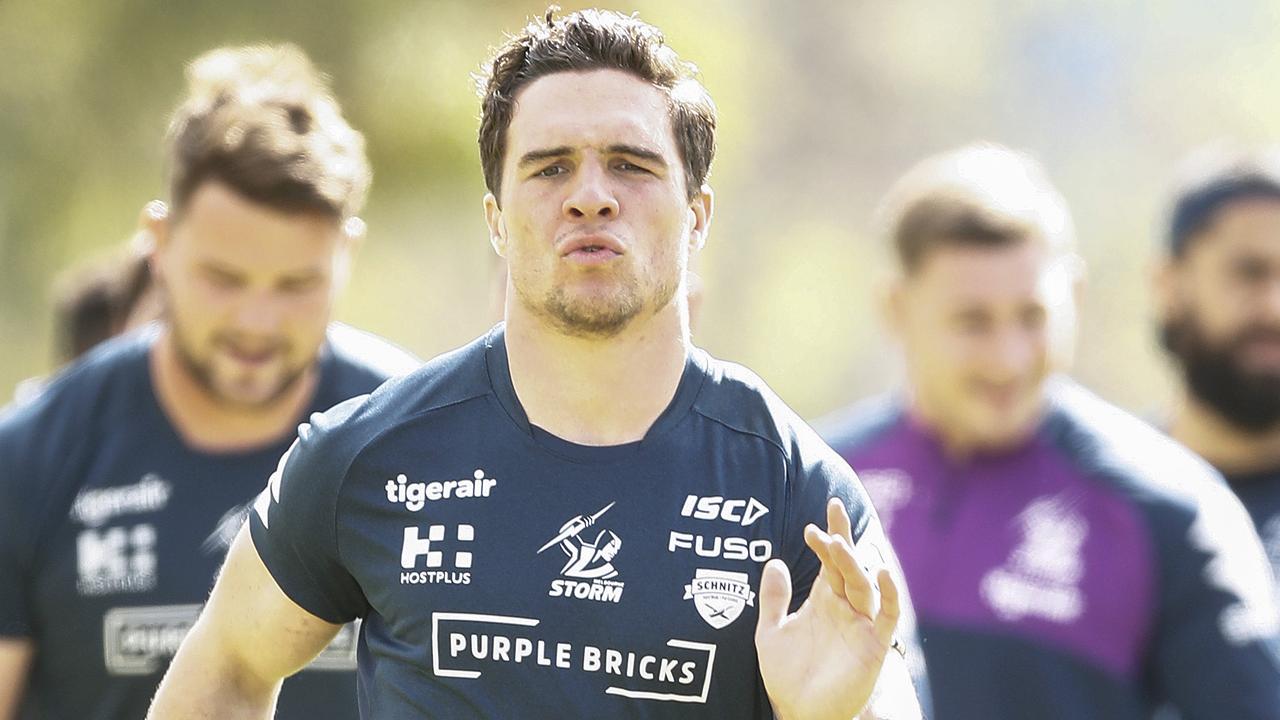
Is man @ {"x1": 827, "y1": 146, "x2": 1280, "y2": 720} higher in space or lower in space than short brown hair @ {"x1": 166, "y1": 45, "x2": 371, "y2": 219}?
lower

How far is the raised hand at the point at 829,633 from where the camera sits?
3.41 m

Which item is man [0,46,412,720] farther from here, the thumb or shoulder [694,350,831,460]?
the thumb

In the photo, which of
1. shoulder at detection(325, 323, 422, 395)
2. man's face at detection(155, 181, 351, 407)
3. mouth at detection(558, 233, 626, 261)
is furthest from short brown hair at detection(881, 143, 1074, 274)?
mouth at detection(558, 233, 626, 261)

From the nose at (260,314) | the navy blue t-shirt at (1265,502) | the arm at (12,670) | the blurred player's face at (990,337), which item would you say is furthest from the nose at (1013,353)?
the arm at (12,670)

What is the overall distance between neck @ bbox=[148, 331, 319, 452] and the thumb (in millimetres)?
2387

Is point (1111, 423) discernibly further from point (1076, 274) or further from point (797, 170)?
point (797, 170)

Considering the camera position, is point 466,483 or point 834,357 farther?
point 834,357

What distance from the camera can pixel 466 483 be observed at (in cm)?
383

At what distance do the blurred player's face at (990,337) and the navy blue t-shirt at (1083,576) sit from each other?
99 mm

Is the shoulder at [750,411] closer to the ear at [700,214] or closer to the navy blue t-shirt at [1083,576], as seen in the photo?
the ear at [700,214]

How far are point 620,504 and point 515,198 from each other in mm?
651

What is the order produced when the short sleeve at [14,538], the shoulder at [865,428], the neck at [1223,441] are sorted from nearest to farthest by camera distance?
1. the short sleeve at [14,538]
2. the shoulder at [865,428]
3. the neck at [1223,441]

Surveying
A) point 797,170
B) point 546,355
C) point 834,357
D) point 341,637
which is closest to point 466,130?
point 341,637

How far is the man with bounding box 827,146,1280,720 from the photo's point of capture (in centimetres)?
564
